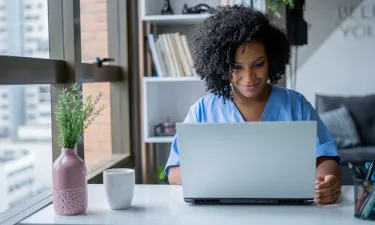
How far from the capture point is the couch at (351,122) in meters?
3.93

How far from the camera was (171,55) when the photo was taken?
9.68 feet

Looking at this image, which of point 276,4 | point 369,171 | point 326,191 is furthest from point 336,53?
point 369,171

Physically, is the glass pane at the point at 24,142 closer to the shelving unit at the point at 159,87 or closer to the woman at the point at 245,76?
the woman at the point at 245,76

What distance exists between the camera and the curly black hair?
1702mm

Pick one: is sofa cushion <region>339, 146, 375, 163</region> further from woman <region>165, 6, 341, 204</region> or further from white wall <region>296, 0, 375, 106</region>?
woman <region>165, 6, 341, 204</region>

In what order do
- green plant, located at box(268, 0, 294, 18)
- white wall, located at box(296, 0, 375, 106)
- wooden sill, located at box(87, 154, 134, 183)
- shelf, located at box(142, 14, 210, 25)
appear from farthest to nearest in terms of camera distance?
white wall, located at box(296, 0, 375, 106)
green plant, located at box(268, 0, 294, 18)
shelf, located at box(142, 14, 210, 25)
wooden sill, located at box(87, 154, 134, 183)

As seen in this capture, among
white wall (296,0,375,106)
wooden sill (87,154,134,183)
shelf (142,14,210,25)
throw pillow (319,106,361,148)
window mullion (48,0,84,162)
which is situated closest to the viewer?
window mullion (48,0,84,162)

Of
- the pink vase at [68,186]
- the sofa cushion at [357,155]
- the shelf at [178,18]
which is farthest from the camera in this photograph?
the sofa cushion at [357,155]

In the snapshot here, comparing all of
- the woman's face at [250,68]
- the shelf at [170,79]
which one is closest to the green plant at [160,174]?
the shelf at [170,79]

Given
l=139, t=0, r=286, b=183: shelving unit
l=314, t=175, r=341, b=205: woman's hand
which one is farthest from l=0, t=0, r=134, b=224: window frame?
l=314, t=175, r=341, b=205: woman's hand

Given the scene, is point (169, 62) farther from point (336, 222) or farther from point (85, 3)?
point (336, 222)

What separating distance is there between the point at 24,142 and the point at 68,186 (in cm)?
69

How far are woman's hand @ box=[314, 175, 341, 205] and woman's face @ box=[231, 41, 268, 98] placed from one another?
0.46 metres

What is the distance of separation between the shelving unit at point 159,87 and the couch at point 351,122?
4.82 ft
